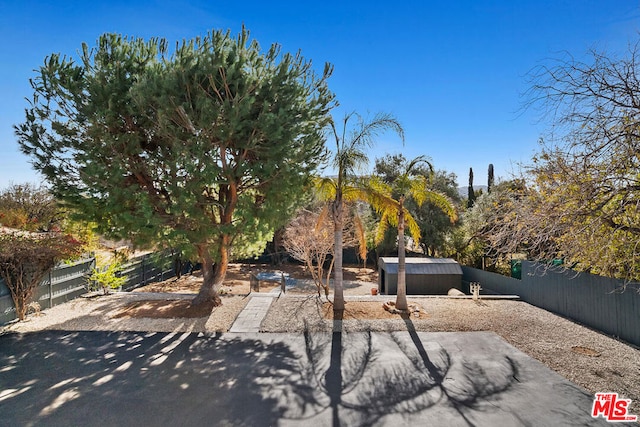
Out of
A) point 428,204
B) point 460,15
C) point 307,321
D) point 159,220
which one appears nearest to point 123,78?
point 159,220

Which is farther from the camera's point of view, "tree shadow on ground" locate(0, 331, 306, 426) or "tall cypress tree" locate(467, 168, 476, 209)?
"tall cypress tree" locate(467, 168, 476, 209)

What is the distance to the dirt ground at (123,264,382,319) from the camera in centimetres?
888

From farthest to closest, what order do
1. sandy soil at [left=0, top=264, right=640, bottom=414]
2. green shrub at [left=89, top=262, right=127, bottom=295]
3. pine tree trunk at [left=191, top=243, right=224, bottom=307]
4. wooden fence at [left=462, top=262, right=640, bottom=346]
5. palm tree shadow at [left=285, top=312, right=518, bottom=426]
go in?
green shrub at [left=89, top=262, right=127, bottom=295] → pine tree trunk at [left=191, top=243, right=224, bottom=307] → wooden fence at [left=462, top=262, right=640, bottom=346] → sandy soil at [left=0, top=264, right=640, bottom=414] → palm tree shadow at [left=285, top=312, right=518, bottom=426]

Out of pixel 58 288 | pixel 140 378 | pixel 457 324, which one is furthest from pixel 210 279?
pixel 457 324

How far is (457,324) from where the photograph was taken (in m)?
8.05

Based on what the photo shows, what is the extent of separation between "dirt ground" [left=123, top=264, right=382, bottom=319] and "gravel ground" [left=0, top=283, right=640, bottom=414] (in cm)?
29

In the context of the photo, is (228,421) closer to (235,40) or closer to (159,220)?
(159,220)

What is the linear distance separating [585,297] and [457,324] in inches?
143

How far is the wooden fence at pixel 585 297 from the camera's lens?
7.06m

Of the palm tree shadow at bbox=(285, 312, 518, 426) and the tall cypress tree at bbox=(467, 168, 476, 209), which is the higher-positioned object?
the tall cypress tree at bbox=(467, 168, 476, 209)

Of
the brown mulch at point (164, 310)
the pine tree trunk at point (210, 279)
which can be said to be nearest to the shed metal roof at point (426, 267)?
the pine tree trunk at point (210, 279)

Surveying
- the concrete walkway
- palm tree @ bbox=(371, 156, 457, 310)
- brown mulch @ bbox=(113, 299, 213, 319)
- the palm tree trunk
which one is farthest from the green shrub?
the palm tree trunk

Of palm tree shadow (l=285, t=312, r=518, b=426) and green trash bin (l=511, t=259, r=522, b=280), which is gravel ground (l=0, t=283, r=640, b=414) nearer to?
palm tree shadow (l=285, t=312, r=518, b=426)

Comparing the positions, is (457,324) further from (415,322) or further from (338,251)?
(338,251)
